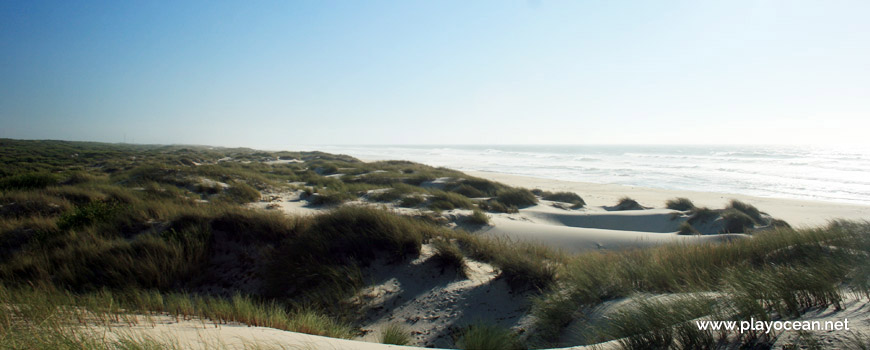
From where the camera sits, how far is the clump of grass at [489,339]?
10.5 ft

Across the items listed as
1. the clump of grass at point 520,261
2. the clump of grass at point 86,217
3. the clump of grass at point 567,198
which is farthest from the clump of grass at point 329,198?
the clump of grass at point 567,198

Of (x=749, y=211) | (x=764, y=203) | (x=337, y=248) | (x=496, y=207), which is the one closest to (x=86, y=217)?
(x=337, y=248)

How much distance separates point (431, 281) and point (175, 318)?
2702mm

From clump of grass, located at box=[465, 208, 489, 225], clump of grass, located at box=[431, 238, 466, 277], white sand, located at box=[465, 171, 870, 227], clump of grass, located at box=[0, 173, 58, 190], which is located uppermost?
clump of grass, located at box=[0, 173, 58, 190]

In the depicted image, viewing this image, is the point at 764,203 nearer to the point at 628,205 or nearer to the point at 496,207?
the point at 628,205

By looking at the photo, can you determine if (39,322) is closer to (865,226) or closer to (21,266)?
(21,266)

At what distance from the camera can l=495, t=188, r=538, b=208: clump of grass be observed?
13.4 m

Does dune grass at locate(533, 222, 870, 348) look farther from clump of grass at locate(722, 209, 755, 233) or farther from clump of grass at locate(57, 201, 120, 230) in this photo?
clump of grass at locate(57, 201, 120, 230)

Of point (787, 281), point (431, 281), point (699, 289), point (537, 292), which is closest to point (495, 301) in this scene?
point (537, 292)

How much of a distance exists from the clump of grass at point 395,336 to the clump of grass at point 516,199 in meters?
9.79

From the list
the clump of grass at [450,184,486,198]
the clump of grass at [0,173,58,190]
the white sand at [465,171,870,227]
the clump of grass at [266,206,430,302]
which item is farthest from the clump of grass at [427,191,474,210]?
the clump of grass at [0,173,58,190]

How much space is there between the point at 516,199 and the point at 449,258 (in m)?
9.18

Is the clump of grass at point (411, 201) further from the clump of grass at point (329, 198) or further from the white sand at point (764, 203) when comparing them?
the white sand at point (764, 203)

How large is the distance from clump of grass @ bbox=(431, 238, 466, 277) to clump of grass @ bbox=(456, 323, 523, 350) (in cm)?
131
